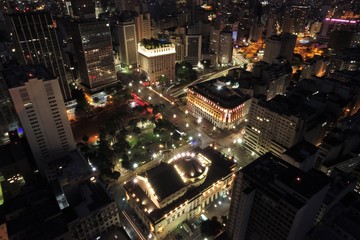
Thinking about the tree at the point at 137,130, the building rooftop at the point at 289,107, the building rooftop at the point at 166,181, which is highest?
the building rooftop at the point at 289,107

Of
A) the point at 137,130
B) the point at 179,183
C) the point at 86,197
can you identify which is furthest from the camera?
the point at 137,130

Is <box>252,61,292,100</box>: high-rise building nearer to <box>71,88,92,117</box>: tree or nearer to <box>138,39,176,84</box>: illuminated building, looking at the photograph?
<box>138,39,176,84</box>: illuminated building

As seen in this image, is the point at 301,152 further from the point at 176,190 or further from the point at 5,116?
the point at 5,116

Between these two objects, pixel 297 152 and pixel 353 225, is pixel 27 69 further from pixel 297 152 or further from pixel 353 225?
pixel 353 225

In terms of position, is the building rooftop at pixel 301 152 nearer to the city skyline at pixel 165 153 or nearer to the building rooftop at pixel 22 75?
the city skyline at pixel 165 153

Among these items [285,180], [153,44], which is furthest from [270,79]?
[285,180]

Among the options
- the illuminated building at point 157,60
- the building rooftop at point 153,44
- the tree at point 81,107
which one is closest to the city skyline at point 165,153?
the tree at point 81,107
